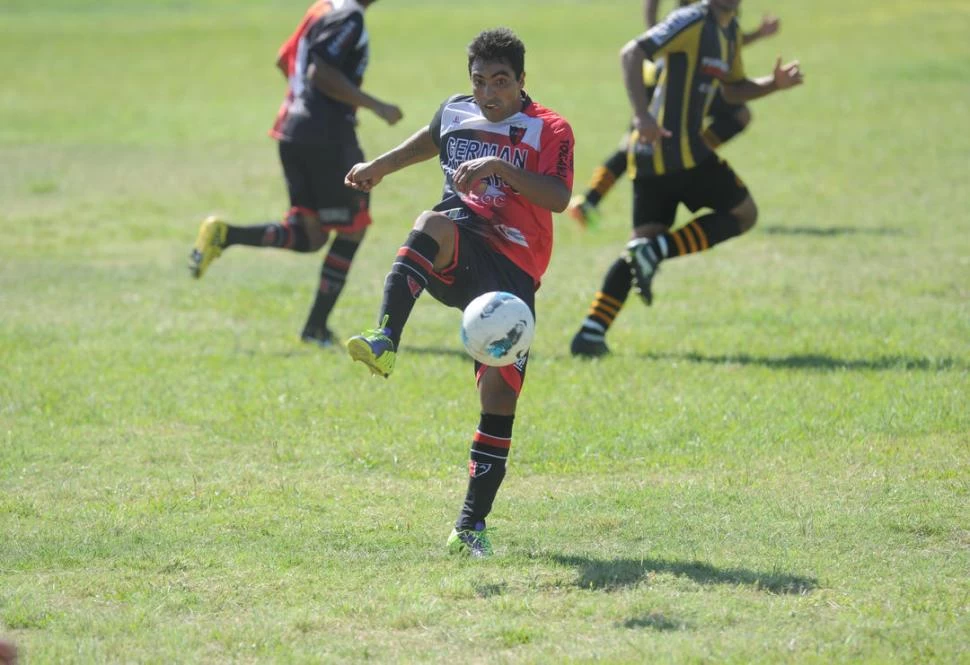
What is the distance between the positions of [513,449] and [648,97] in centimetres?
496

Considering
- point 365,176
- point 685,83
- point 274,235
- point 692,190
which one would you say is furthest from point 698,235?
point 365,176

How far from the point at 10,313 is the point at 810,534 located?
24.3 feet

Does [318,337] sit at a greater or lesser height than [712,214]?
lesser

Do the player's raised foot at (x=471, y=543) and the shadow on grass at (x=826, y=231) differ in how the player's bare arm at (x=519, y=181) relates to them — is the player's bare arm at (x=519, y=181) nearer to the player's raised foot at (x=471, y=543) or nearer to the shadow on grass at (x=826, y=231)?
the player's raised foot at (x=471, y=543)

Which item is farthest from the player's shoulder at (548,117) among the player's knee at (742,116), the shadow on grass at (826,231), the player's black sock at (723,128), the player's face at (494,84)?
the shadow on grass at (826,231)

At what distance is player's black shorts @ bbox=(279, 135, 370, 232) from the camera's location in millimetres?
10500

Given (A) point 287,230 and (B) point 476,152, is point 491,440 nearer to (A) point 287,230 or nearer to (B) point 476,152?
(B) point 476,152

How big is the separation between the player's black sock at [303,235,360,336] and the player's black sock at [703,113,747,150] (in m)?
3.30

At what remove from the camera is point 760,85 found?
33.6 ft

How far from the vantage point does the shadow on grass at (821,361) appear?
9180 mm

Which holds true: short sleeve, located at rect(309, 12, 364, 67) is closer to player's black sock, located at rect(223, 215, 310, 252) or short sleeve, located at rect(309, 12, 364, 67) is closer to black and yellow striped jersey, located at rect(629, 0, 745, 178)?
player's black sock, located at rect(223, 215, 310, 252)

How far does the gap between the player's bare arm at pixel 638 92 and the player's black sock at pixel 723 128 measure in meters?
2.50

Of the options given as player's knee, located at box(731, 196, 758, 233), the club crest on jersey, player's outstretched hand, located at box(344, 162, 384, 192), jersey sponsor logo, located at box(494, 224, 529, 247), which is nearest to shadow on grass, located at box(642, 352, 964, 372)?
player's knee, located at box(731, 196, 758, 233)

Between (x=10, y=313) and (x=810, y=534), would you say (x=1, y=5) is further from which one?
(x=810, y=534)
